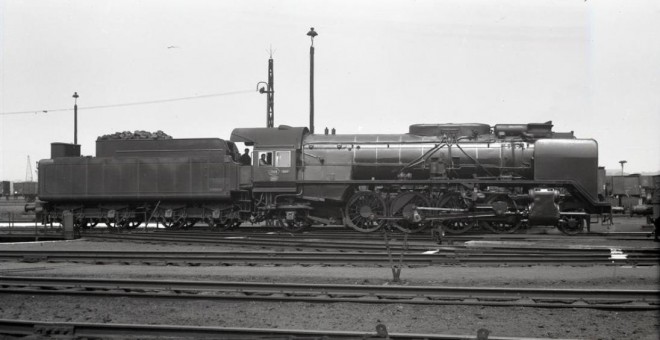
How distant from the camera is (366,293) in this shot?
930cm

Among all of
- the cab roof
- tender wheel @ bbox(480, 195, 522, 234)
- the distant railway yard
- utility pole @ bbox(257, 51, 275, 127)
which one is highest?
utility pole @ bbox(257, 51, 275, 127)

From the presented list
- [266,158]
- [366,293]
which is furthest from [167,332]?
[266,158]

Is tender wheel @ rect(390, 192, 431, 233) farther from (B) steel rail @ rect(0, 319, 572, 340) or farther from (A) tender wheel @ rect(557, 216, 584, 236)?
(B) steel rail @ rect(0, 319, 572, 340)

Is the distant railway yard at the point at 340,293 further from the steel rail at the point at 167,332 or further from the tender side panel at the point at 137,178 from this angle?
the tender side panel at the point at 137,178

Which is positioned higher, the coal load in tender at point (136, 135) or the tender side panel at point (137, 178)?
the coal load in tender at point (136, 135)

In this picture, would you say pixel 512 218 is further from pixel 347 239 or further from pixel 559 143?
pixel 347 239

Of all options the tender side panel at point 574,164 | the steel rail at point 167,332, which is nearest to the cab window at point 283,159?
the tender side panel at point 574,164

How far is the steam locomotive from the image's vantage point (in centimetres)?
1927

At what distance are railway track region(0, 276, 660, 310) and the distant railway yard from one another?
0.06ft

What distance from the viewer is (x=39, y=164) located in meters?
23.5

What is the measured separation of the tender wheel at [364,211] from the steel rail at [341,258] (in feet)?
19.1

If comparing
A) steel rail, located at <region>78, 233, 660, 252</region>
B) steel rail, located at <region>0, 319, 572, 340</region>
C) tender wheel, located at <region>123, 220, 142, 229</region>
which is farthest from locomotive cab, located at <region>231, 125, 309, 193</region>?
steel rail, located at <region>0, 319, 572, 340</region>

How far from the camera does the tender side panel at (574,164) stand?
19.1m

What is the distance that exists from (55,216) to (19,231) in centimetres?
141
